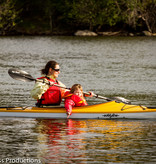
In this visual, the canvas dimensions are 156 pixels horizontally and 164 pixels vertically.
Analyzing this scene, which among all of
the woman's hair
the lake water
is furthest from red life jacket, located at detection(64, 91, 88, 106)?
the woman's hair

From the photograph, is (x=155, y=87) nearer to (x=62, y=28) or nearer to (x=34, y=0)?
(x=62, y=28)

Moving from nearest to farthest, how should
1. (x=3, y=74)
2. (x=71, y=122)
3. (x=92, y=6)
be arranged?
(x=71, y=122)
(x=3, y=74)
(x=92, y=6)

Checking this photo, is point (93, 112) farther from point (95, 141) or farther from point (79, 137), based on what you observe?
point (95, 141)

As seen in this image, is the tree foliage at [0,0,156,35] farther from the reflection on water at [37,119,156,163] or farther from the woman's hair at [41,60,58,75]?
the reflection on water at [37,119,156,163]

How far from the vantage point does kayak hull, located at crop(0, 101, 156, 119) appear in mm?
11828

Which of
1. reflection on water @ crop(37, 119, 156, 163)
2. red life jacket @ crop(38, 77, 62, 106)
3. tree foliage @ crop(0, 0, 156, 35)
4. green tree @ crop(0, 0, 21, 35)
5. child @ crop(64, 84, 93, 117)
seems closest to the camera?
reflection on water @ crop(37, 119, 156, 163)

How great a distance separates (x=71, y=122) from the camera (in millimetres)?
11633

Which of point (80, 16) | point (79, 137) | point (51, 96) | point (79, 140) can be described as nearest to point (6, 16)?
point (80, 16)

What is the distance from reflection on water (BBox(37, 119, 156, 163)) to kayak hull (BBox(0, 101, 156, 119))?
0.69 ft

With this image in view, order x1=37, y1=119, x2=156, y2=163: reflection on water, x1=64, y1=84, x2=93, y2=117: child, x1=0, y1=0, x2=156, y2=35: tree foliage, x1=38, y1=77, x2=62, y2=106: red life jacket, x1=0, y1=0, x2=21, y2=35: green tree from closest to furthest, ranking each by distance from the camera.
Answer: x1=37, y1=119, x2=156, y2=163: reflection on water
x1=64, y1=84, x2=93, y2=117: child
x1=38, y1=77, x2=62, y2=106: red life jacket
x1=0, y1=0, x2=156, y2=35: tree foliage
x1=0, y1=0, x2=21, y2=35: green tree

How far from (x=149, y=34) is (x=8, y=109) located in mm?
50165

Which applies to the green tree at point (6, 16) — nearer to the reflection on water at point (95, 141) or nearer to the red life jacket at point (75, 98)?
the red life jacket at point (75, 98)

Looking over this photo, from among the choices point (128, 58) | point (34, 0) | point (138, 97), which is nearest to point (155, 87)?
point (138, 97)

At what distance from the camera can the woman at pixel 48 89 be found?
462 inches
